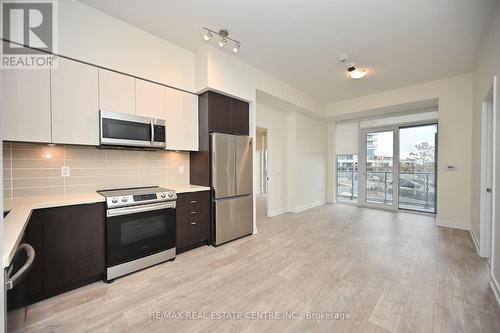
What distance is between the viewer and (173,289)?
6.82 feet

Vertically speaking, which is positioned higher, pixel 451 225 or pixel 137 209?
pixel 137 209

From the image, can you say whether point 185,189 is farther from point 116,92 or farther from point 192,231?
point 116,92

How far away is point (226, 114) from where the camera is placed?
334 centimetres

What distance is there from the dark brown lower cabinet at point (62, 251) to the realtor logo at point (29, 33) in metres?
1.45

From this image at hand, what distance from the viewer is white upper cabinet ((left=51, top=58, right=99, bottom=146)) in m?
2.07

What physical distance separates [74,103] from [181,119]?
48.0 inches

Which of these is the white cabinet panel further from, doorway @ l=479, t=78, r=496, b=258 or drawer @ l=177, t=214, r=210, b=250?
doorway @ l=479, t=78, r=496, b=258

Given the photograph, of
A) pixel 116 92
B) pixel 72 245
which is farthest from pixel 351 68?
pixel 72 245

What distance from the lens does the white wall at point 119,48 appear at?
84.9 inches

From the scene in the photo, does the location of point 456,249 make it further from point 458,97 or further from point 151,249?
point 151,249

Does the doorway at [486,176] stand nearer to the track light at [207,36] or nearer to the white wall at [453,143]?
the white wall at [453,143]

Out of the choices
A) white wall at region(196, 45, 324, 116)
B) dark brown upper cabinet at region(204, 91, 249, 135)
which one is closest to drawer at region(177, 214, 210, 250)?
dark brown upper cabinet at region(204, 91, 249, 135)

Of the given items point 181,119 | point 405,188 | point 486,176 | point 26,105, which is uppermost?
point 181,119

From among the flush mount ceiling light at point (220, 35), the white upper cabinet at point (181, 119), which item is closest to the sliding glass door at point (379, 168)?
the flush mount ceiling light at point (220, 35)
